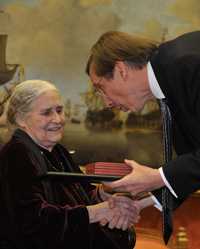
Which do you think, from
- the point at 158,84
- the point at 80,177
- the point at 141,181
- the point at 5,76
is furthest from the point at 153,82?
the point at 5,76

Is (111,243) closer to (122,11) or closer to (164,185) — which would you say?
(164,185)

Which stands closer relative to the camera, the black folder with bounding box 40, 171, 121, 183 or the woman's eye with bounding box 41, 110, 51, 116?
the black folder with bounding box 40, 171, 121, 183

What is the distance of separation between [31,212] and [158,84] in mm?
1061

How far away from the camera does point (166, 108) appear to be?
2285mm

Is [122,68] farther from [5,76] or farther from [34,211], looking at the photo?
[5,76]

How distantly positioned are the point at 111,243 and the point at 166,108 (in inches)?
41.0

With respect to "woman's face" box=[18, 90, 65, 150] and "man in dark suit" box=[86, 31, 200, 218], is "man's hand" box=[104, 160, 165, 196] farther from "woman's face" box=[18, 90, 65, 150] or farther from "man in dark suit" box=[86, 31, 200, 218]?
"woman's face" box=[18, 90, 65, 150]

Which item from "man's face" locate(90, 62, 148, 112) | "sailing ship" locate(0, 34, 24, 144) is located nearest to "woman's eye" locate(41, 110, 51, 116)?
"man's face" locate(90, 62, 148, 112)

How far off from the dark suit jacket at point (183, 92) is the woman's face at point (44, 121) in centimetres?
107

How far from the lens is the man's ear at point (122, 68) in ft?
7.10

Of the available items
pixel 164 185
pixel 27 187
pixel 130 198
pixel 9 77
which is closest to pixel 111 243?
pixel 130 198

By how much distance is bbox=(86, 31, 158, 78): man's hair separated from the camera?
217 cm

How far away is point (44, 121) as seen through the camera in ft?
9.95

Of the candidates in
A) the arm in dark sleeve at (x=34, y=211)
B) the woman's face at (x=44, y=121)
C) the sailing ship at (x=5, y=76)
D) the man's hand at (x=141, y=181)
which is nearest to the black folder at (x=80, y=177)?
the man's hand at (x=141, y=181)
